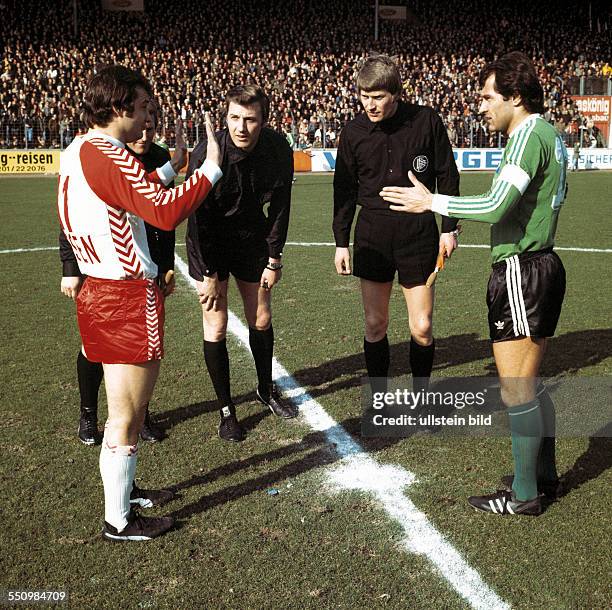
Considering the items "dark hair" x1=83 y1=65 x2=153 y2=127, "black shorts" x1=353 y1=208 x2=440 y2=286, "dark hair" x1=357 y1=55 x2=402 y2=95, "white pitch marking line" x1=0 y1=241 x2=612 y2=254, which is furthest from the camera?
"white pitch marking line" x1=0 y1=241 x2=612 y2=254

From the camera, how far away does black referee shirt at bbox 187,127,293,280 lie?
4641 millimetres

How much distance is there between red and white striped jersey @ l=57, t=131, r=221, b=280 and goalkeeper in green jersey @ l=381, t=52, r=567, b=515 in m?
1.03

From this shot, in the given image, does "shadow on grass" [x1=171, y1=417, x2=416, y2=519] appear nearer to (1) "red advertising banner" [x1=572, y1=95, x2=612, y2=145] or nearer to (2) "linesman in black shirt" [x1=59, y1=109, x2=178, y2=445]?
(2) "linesman in black shirt" [x1=59, y1=109, x2=178, y2=445]

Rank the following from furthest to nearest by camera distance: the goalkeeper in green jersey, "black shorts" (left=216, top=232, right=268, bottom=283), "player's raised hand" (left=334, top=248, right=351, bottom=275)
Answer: "player's raised hand" (left=334, top=248, right=351, bottom=275)
"black shorts" (left=216, top=232, right=268, bottom=283)
the goalkeeper in green jersey

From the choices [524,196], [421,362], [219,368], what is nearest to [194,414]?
[219,368]

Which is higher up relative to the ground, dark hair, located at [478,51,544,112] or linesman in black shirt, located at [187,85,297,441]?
dark hair, located at [478,51,544,112]

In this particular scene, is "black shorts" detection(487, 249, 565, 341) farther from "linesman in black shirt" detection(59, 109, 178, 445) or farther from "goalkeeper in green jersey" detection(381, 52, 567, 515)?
"linesman in black shirt" detection(59, 109, 178, 445)

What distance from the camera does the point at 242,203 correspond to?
4746mm

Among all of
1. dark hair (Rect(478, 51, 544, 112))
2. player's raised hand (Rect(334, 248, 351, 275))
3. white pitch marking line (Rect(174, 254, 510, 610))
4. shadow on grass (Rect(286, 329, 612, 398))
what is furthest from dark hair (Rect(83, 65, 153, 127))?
shadow on grass (Rect(286, 329, 612, 398))

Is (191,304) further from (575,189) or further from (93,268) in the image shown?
(575,189)

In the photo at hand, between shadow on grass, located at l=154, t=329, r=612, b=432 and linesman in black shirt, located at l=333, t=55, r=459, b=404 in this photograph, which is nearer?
linesman in black shirt, located at l=333, t=55, r=459, b=404

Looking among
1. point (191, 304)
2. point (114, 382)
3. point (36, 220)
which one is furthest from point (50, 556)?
point (36, 220)

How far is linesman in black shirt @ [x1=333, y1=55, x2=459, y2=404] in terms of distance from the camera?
4.54 m

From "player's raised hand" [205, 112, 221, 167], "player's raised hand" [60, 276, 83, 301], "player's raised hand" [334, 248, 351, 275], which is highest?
"player's raised hand" [205, 112, 221, 167]
